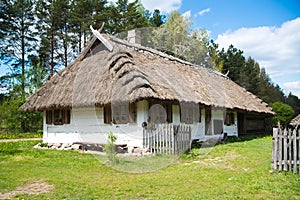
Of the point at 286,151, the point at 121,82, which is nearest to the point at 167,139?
the point at 121,82

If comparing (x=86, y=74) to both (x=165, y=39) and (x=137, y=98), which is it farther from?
Answer: (x=165, y=39)

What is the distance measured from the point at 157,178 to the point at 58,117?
365 inches

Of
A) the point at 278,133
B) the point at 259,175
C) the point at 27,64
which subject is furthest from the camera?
the point at 27,64

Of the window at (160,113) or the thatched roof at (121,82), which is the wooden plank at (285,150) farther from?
the window at (160,113)

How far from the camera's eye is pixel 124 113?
39.6 feet

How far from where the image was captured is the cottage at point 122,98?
1167cm

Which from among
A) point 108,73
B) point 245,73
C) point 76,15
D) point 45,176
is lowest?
point 45,176

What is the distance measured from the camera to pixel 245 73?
126 feet

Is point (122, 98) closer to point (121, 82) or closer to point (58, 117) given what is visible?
point (121, 82)

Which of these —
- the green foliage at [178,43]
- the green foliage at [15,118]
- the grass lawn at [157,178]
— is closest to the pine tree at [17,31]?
the green foliage at [15,118]

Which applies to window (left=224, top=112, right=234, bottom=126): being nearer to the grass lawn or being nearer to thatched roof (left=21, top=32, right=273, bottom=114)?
thatched roof (left=21, top=32, right=273, bottom=114)

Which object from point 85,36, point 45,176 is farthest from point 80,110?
point 85,36

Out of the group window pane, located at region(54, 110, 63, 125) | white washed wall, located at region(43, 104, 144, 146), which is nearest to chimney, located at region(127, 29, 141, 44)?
window pane, located at region(54, 110, 63, 125)

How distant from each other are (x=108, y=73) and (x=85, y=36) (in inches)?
765
